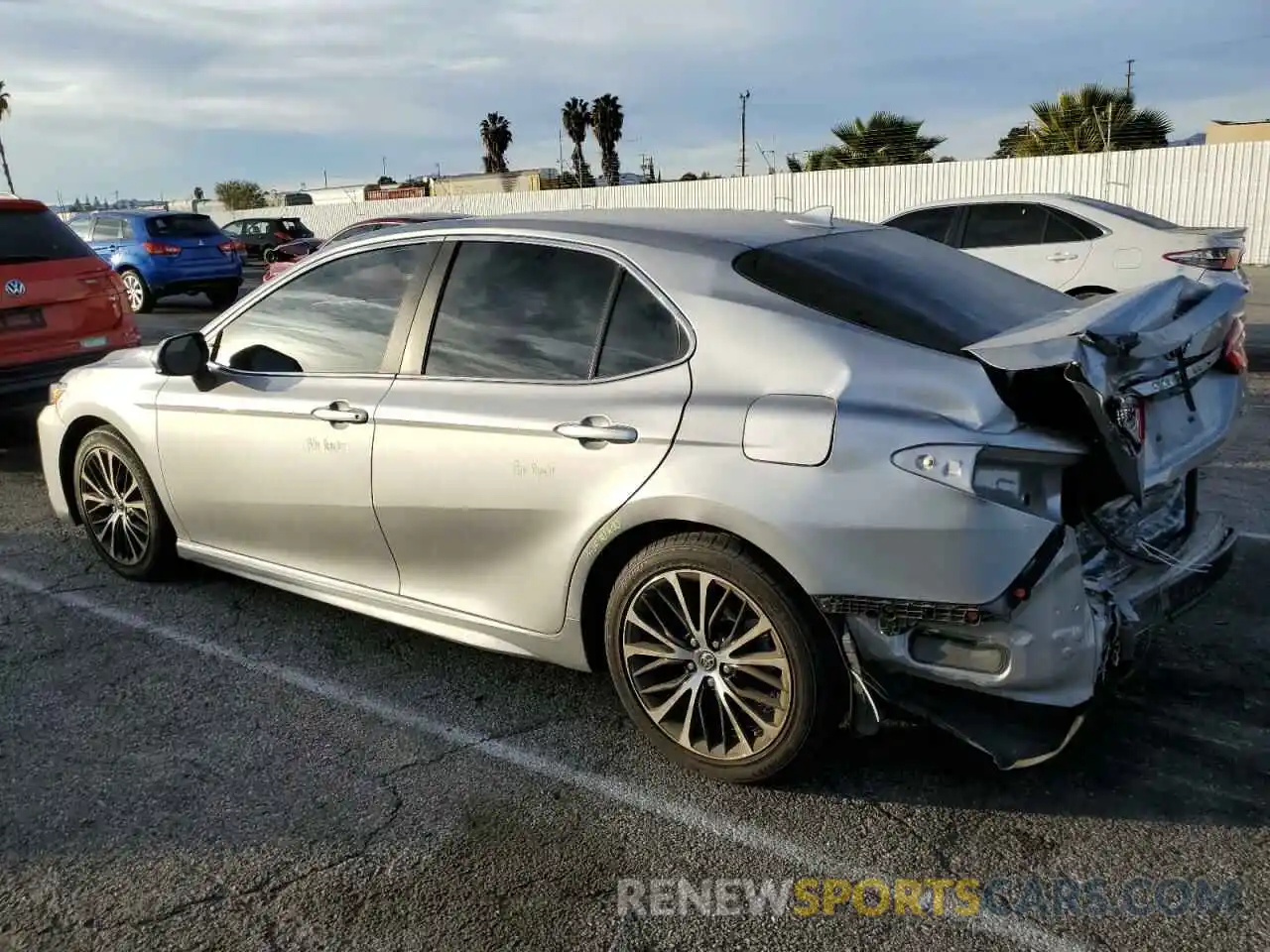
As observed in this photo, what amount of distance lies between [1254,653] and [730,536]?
2.11 m

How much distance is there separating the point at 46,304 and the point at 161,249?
10329mm

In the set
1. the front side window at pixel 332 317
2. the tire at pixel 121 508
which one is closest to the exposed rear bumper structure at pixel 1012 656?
the front side window at pixel 332 317

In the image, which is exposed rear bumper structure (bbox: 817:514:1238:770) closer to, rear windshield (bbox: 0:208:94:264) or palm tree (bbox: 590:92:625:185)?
rear windshield (bbox: 0:208:94:264)

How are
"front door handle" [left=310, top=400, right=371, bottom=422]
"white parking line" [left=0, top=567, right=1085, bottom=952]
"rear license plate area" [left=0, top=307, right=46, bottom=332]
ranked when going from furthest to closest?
1. "rear license plate area" [left=0, top=307, right=46, bottom=332]
2. "front door handle" [left=310, top=400, right=371, bottom=422]
3. "white parking line" [left=0, top=567, right=1085, bottom=952]

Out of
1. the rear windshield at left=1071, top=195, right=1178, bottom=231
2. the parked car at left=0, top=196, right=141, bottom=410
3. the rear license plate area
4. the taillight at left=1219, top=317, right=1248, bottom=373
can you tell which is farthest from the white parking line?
the rear windshield at left=1071, top=195, right=1178, bottom=231

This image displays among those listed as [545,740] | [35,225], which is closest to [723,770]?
[545,740]

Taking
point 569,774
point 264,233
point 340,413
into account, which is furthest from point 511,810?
point 264,233

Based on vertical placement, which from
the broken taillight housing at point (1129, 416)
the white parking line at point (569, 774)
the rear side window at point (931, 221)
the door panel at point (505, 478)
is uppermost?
the rear side window at point (931, 221)

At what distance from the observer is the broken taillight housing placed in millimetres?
2641

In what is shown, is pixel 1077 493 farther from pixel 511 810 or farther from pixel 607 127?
pixel 607 127

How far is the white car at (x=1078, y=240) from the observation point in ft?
29.6

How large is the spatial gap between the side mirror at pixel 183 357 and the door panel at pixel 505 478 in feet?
3.48

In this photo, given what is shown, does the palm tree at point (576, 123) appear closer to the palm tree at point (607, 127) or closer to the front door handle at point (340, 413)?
the palm tree at point (607, 127)

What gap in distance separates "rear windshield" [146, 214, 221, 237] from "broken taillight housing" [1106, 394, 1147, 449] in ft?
56.2
